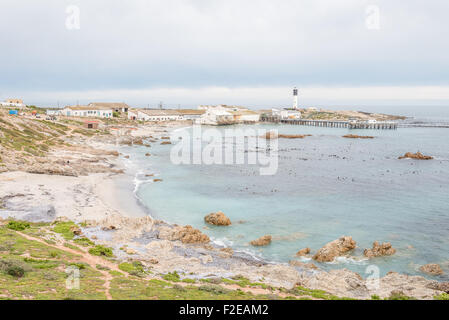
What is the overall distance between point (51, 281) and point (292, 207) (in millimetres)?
23937

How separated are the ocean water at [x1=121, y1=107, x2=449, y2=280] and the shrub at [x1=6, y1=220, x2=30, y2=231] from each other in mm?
10650

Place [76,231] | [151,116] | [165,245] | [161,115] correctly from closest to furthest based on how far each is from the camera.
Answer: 1. [165,245]
2. [76,231]
3. [151,116]
4. [161,115]

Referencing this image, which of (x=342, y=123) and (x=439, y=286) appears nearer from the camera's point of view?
(x=439, y=286)

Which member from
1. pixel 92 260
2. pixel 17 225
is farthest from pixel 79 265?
pixel 17 225

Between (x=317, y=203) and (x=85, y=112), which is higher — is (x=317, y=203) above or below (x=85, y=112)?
below

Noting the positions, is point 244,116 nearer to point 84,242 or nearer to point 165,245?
point 165,245

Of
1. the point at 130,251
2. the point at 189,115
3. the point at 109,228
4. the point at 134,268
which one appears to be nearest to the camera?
the point at 134,268

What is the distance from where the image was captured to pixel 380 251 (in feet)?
71.9

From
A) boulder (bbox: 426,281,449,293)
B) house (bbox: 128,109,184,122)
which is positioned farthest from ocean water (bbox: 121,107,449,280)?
house (bbox: 128,109,184,122)

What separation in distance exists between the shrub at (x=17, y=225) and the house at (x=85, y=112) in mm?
105186

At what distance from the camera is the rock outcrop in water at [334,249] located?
21094mm

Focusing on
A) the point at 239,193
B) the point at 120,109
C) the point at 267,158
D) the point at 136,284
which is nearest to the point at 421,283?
the point at 136,284

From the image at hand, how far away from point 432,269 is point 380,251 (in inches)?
122
